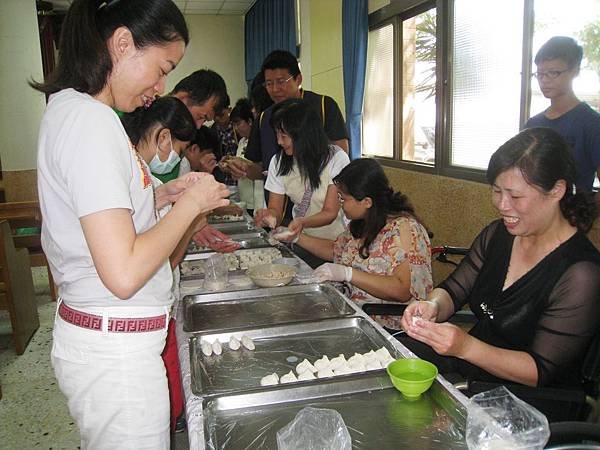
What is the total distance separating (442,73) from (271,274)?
219 cm

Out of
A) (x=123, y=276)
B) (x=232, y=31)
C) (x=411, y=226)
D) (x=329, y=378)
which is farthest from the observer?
(x=232, y=31)

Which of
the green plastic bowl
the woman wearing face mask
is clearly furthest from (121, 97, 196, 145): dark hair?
the green plastic bowl

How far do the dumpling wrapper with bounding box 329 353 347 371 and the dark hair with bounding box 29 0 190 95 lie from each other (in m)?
0.79

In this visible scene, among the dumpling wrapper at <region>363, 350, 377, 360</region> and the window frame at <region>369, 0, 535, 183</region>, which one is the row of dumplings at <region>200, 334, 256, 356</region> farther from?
the window frame at <region>369, 0, 535, 183</region>

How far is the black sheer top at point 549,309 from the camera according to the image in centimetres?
124

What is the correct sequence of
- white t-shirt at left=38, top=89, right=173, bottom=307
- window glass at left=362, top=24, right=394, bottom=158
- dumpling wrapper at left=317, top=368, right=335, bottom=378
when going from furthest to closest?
window glass at left=362, top=24, right=394, bottom=158, dumpling wrapper at left=317, top=368, right=335, bottom=378, white t-shirt at left=38, top=89, right=173, bottom=307

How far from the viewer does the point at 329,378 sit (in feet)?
3.65

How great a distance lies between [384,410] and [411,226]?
977 mm

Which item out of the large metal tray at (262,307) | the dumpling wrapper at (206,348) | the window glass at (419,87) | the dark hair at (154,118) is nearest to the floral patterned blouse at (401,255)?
the large metal tray at (262,307)

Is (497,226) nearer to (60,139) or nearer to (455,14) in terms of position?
(60,139)

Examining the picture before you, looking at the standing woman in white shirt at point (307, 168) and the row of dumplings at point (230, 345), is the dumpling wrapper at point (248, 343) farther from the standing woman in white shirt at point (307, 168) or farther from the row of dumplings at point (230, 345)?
the standing woman in white shirt at point (307, 168)

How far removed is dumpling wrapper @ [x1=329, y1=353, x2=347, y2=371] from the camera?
1.19 meters

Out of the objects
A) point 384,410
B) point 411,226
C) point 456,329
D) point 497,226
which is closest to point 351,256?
point 411,226

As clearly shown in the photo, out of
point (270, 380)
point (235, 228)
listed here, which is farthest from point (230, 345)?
point (235, 228)
